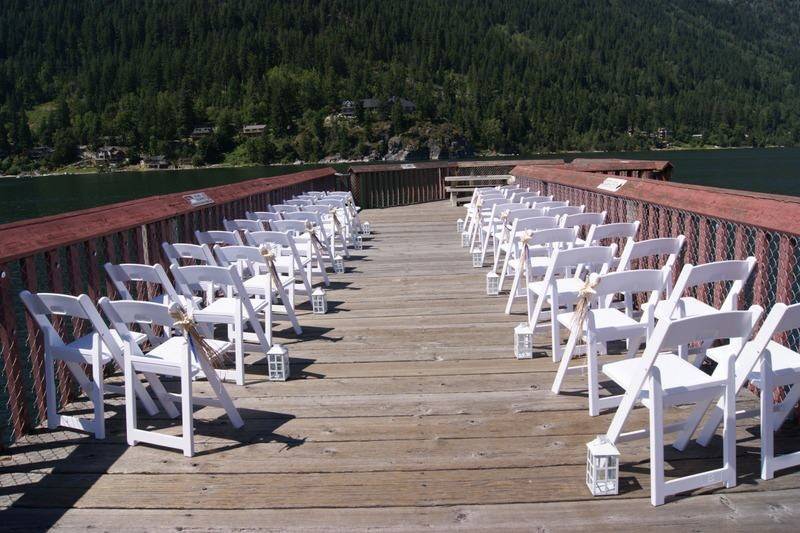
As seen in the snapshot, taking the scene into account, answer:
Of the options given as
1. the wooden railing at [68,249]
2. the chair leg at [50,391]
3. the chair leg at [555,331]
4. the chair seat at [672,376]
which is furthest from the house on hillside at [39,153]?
the chair seat at [672,376]

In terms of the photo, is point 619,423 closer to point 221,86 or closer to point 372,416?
point 372,416

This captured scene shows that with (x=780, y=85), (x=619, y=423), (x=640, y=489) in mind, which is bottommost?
(x=640, y=489)

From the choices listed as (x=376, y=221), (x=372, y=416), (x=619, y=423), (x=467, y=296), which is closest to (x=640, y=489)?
(x=619, y=423)

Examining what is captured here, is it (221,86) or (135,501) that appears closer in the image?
(135,501)

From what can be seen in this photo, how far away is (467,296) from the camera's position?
669cm

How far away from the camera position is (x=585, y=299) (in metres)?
3.54

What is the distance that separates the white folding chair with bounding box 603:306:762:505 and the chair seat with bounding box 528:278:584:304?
5.57 ft

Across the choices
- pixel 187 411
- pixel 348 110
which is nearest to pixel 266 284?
pixel 187 411

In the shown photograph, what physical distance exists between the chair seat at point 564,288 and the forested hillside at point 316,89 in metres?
124

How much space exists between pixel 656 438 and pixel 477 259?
5766 mm

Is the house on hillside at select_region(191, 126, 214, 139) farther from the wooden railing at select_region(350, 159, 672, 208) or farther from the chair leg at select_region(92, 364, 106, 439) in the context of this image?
the chair leg at select_region(92, 364, 106, 439)

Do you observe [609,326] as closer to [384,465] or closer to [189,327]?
[384,465]

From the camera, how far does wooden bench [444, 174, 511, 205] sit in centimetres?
1623

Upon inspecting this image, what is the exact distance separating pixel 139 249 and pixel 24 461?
7.47 feet
